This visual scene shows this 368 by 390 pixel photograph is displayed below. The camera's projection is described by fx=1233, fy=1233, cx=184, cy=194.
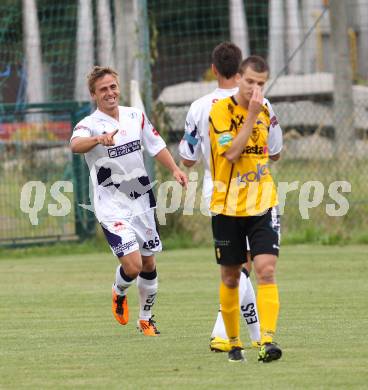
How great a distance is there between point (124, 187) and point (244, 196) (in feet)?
6.67

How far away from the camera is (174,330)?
9.17 m

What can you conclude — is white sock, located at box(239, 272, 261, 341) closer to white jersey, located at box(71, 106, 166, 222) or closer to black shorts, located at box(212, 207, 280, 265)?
black shorts, located at box(212, 207, 280, 265)

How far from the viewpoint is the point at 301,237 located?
16.0 metres

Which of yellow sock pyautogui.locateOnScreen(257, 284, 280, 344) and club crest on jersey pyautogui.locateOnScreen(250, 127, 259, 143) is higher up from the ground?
club crest on jersey pyautogui.locateOnScreen(250, 127, 259, 143)

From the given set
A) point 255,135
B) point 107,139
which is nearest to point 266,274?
point 255,135

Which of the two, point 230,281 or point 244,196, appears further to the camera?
point 230,281

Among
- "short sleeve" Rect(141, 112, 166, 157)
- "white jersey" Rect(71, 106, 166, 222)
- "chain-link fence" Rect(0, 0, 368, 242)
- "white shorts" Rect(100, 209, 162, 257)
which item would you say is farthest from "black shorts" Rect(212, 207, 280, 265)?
"chain-link fence" Rect(0, 0, 368, 242)

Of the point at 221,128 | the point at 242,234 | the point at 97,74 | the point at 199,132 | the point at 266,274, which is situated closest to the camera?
the point at 266,274

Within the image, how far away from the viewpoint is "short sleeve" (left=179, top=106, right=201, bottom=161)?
816cm

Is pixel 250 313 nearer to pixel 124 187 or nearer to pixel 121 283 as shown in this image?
pixel 121 283

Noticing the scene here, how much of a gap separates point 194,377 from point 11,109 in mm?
9775

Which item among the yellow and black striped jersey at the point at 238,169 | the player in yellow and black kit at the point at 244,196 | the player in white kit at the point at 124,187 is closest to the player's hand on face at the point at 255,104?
the player in yellow and black kit at the point at 244,196

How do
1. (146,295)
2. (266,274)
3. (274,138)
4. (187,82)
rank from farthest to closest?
(187,82) → (146,295) → (274,138) → (266,274)

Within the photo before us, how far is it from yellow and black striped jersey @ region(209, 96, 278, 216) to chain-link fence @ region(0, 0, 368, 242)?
8.36 metres
